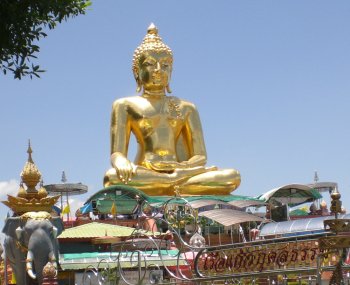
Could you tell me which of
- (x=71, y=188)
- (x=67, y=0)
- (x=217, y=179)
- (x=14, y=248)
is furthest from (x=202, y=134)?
(x=67, y=0)

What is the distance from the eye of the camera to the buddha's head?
22922 millimetres

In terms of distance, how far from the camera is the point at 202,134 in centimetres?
2355

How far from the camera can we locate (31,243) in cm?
1255

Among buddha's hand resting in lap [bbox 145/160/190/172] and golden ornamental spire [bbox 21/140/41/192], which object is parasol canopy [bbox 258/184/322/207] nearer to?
buddha's hand resting in lap [bbox 145/160/190/172]

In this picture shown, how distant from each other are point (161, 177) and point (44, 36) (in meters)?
13.7

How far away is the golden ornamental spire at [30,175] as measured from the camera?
13.5 meters

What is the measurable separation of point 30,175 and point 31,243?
1.34 metres

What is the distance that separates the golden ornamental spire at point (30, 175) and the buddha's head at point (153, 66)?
9535 mm

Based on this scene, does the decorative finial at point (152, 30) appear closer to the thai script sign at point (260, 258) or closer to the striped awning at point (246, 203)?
the striped awning at point (246, 203)

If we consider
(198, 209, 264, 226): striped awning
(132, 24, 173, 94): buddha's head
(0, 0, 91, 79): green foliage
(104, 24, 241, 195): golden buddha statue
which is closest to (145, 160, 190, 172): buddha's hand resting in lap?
(104, 24, 241, 195): golden buddha statue

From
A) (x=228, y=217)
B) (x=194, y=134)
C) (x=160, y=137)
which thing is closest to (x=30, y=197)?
(x=228, y=217)

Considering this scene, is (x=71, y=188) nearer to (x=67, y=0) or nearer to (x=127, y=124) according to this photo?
(x=127, y=124)

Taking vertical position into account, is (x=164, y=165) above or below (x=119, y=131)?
below

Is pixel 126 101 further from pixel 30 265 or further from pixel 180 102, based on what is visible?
pixel 30 265
